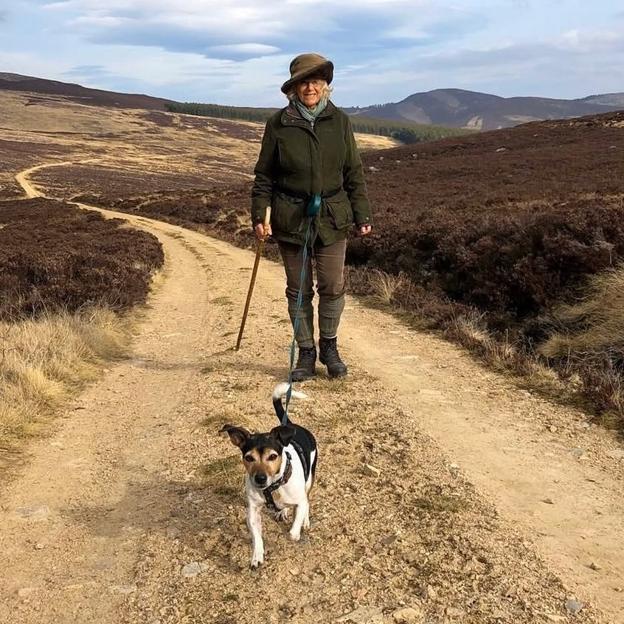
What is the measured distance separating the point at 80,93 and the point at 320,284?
18098 cm

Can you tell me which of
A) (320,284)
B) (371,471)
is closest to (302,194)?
(320,284)

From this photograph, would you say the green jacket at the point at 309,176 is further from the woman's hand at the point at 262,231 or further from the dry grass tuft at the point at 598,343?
the dry grass tuft at the point at 598,343

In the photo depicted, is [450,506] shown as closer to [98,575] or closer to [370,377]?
[98,575]

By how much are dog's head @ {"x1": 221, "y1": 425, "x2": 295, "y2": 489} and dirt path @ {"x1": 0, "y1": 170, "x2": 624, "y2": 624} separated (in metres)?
0.50

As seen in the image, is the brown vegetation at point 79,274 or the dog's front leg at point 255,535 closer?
the dog's front leg at point 255,535

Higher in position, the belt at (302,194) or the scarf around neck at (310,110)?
the scarf around neck at (310,110)

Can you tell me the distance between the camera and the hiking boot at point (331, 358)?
19.3 feet

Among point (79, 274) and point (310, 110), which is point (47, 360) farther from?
point (79, 274)

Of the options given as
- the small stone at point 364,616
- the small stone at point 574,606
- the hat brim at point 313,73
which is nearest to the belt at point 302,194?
the hat brim at point 313,73

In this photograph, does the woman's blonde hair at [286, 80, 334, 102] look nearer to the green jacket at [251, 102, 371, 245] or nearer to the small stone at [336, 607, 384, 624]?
the green jacket at [251, 102, 371, 245]

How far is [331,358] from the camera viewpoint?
5.93m

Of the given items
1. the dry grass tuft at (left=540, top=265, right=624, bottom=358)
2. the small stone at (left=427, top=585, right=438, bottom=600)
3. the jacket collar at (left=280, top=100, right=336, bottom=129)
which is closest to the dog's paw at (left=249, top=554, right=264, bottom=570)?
the small stone at (left=427, top=585, right=438, bottom=600)

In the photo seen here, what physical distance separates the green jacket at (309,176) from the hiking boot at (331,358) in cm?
107

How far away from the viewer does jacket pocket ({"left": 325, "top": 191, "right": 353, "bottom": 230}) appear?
529 cm
